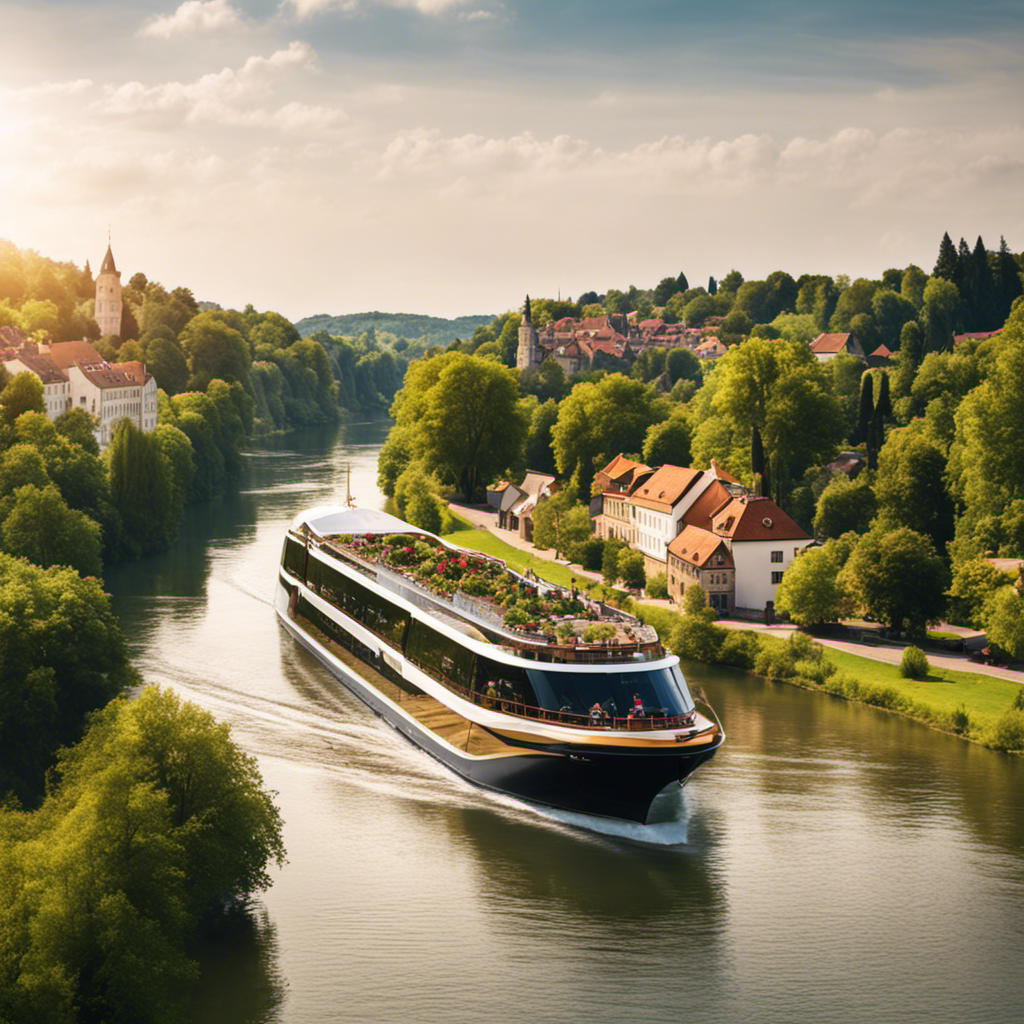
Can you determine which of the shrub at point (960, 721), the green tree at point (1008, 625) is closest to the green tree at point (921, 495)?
the green tree at point (1008, 625)

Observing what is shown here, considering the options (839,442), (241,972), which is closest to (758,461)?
(839,442)

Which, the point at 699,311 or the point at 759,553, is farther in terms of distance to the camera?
the point at 699,311

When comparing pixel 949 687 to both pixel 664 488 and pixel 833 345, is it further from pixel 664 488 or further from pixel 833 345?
pixel 833 345

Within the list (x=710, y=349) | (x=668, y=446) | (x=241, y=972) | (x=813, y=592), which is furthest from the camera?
(x=710, y=349)

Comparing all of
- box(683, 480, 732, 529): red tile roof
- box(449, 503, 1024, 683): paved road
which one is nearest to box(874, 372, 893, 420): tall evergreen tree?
box(683, 480, 732, 529): red tile roof

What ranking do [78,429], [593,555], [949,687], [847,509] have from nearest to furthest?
[949,687]
[593,555]
[847,509]
[78,429]

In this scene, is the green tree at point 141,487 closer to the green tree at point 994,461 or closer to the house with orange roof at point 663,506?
the house with orange roof at point 663,506

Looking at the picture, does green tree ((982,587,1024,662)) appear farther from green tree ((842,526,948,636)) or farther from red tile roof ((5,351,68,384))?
red tile roof ((5,351,68,384))

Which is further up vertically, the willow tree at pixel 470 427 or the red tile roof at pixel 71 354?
the red tile roof at pixel 71 354
